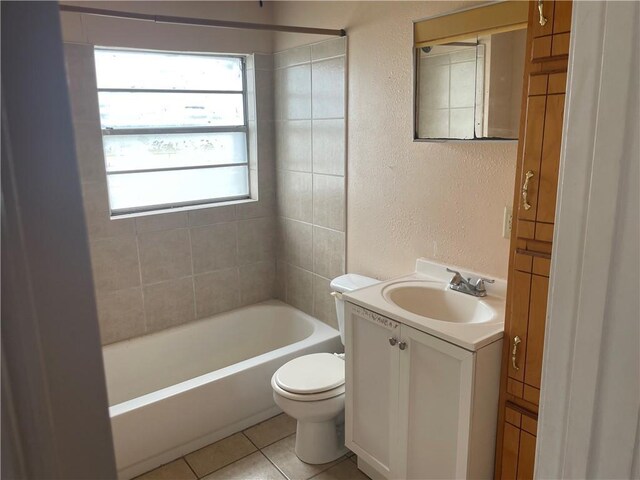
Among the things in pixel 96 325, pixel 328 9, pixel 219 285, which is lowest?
pixel 219 285

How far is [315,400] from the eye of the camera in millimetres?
2252

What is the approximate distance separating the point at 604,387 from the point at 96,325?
0.65m

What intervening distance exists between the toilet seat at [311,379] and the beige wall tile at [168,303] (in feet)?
3.20

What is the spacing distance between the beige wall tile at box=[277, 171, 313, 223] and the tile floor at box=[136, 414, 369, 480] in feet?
4.29

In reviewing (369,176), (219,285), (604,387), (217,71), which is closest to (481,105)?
(369,176)

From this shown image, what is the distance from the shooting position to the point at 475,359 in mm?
1668

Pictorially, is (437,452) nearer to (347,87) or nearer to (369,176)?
(369,176)

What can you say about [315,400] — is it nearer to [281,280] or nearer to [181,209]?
[281,280]

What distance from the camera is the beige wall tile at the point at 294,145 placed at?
3.04 m

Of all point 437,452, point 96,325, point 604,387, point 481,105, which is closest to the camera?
point 96,325

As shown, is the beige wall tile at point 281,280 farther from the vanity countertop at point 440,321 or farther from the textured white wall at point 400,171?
the vanity countertop at point 440,321

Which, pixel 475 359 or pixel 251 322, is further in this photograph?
pixel 251 322

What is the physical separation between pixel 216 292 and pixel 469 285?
1.74 m

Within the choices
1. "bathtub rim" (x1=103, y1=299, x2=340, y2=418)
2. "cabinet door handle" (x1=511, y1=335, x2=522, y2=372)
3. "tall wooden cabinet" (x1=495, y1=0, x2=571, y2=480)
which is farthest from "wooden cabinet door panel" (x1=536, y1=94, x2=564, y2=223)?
"bathtub rim" (x1=103, y1=299, x2=340, y2=418)
